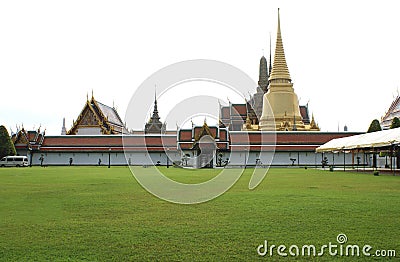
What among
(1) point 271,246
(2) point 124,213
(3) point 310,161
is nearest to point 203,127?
(3) point 310,161

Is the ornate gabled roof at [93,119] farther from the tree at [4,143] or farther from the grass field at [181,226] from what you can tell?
the grass field at [181,226]

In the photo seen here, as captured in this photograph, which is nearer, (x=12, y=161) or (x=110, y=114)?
(x=12, y=161)

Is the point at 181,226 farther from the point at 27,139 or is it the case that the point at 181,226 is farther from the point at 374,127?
the point at 27,139

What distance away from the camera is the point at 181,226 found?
7.95m

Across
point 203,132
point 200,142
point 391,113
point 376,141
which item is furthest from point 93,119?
point 376,141

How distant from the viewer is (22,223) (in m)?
8.12

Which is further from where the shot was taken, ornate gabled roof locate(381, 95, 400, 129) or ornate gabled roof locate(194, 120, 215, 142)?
ornate gabled roof locate(381, 95, 400, 129)

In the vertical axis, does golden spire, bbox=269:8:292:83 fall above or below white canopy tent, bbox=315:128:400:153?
above

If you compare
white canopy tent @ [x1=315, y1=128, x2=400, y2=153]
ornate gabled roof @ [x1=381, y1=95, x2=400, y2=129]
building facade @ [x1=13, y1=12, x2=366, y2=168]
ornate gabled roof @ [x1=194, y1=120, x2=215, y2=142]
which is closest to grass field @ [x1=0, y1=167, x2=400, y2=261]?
white canopy tent @ [x1=315, y1=128, x2=400, y2=153]

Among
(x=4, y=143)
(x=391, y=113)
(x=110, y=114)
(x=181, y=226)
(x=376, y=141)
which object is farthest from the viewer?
(x=110, y=114)

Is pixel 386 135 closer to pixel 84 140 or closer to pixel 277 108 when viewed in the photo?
pixel 277 108

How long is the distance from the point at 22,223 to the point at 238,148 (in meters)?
38.5

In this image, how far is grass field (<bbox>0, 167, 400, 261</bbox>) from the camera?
611 cm

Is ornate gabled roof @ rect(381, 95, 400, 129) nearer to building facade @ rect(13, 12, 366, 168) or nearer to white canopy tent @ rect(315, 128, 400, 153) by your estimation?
building facade @ rect(13, 12, 366, 168)
